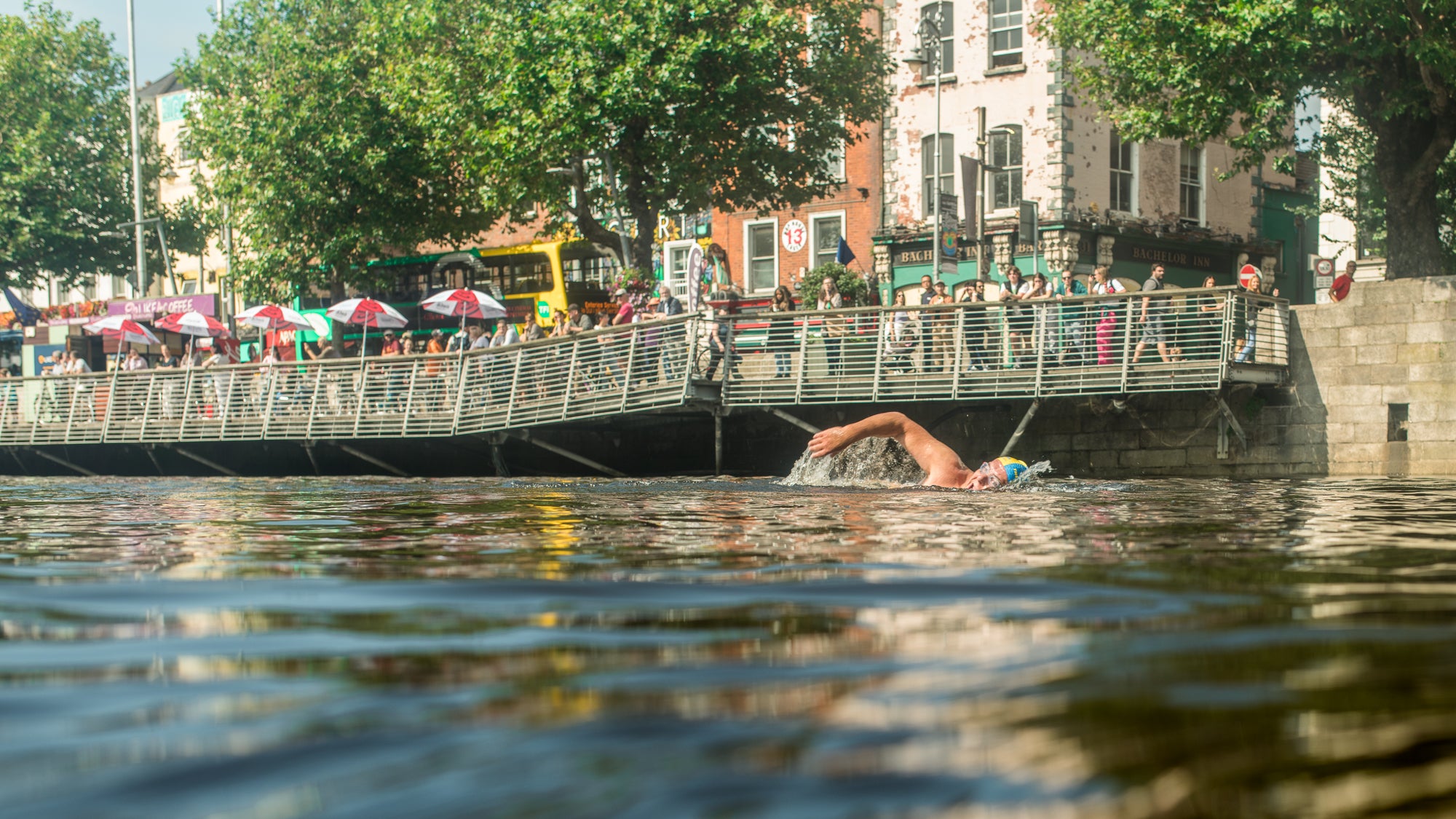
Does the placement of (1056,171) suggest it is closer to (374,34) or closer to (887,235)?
(887,235)

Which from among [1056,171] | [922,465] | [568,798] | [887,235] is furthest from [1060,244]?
[568,798]

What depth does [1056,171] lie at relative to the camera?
3694 cm

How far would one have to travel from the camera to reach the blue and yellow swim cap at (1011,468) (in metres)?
14.3

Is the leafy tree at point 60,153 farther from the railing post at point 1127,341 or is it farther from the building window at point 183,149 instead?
the railing post at point 1127,341

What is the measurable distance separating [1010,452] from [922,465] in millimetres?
7964

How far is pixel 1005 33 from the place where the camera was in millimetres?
37875

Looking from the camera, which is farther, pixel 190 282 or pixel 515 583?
pixel 190 282

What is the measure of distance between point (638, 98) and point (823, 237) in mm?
12528

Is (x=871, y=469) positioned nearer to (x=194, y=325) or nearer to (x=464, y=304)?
(x=464, y=304)

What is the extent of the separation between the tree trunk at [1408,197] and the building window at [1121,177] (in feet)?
47.0

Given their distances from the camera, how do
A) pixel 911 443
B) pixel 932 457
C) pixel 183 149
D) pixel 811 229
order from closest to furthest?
1. pixel 911 443
2. pixel 932 457
3. pixel 811 229
4. pixel 183 149

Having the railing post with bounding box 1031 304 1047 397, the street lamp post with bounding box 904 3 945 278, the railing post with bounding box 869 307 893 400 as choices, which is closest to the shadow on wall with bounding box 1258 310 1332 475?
the railing post with bounding box 1031 304 1047 397

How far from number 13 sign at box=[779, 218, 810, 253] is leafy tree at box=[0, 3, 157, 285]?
23963mm

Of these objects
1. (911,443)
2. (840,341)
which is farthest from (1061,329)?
(911,443)
